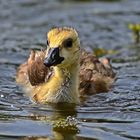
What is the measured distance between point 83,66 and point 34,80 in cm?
87

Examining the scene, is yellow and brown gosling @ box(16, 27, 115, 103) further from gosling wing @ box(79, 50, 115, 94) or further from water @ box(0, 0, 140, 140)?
water @ box(0, 0, 140, 140)

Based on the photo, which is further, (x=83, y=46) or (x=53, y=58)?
(x=83, y=46)

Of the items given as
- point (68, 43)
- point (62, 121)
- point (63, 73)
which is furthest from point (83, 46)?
point (62, 121)

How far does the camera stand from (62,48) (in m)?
9.79

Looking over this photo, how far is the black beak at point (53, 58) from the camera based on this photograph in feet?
31.1

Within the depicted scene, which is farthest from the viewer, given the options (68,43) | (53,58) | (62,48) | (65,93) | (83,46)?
(83,46)

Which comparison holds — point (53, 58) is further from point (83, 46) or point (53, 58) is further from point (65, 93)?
point (83, 46)

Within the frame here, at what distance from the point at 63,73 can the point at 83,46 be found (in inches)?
152

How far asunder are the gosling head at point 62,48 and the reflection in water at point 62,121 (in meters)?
0.59

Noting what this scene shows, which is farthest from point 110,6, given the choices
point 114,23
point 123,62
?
point 123,62

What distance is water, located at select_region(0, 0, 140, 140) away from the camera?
341 inches

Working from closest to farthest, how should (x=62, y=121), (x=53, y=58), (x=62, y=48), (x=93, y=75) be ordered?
(x=62, y=121)
(x=53, y=58)
(x=62, y=48)
(x=93, y=75)

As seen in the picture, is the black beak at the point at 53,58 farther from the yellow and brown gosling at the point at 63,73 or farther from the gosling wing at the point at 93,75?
the gosling wing at the point at 93,75

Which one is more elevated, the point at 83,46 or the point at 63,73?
the point at 83,46
